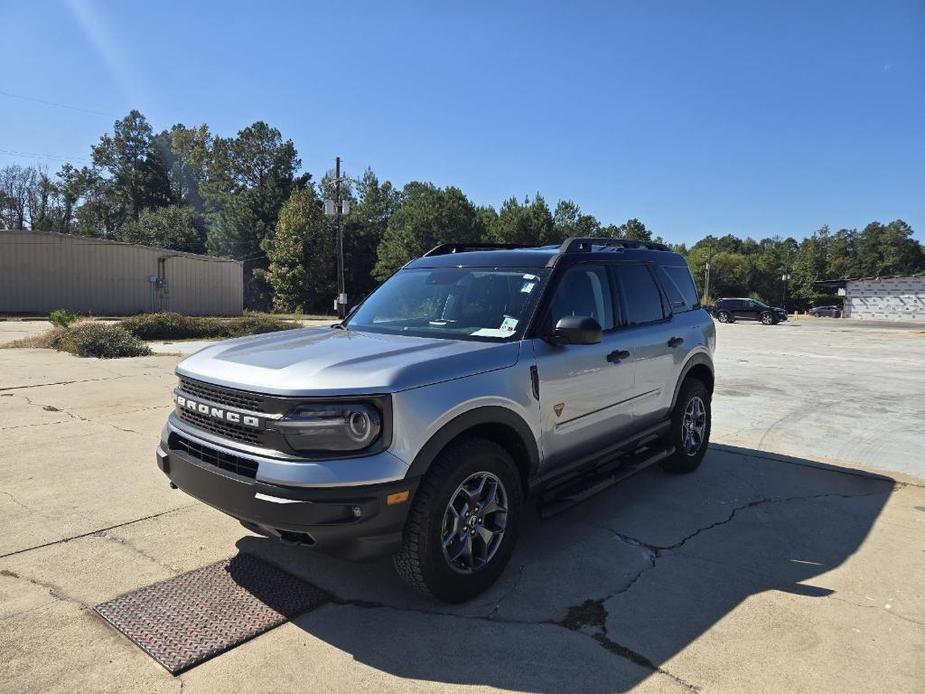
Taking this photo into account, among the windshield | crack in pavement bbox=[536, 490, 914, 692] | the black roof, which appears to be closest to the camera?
crack in pavement bbox=[536, 490, 914, 692]

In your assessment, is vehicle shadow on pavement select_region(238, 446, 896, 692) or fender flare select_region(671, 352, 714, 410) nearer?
vehicle shadow on pavement select_region(238, 446, 896, 692)

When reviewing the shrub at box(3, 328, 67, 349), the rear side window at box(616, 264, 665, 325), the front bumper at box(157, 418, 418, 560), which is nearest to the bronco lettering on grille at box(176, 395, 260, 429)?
the front bumper at box(157, 418, 418, 560)

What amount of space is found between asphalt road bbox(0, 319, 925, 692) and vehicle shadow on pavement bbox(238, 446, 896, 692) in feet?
0.04

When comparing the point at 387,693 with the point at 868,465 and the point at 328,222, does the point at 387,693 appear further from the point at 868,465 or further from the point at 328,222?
the point at 328,222

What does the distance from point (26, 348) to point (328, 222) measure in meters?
38.7

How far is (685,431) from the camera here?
5309 millimetres

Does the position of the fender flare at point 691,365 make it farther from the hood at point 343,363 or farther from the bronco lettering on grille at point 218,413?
the bronco lettering on grille at point 218,413

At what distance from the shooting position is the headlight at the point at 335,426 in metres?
2.69

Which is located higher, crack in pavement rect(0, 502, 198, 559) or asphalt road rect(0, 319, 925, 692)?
crack in pavement rect(0, 502, 198, 559)

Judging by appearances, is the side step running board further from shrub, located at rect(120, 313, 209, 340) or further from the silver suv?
shrub, located at rect(120, 313, 209, 340)

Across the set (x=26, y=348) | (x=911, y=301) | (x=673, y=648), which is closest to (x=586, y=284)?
(x=673, y=648)

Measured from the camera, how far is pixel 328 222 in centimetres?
5212

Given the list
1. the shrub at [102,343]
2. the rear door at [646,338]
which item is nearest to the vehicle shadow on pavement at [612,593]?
the rear door at [646,338]

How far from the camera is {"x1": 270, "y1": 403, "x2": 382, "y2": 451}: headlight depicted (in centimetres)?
269
